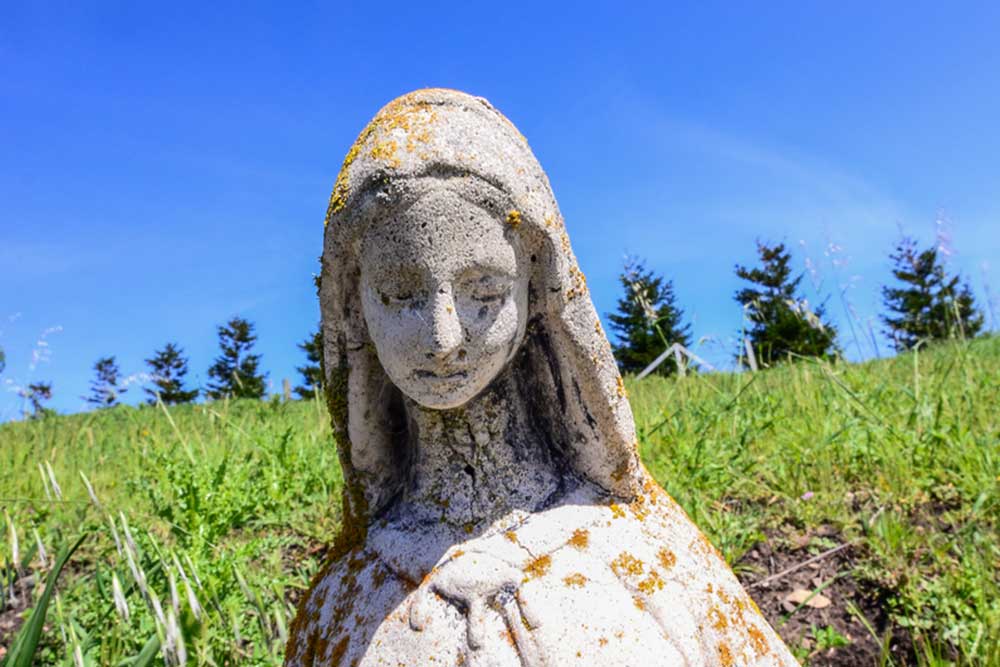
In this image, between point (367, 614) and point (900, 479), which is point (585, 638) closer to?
point (367, 614)

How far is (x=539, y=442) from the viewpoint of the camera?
79.1 inches

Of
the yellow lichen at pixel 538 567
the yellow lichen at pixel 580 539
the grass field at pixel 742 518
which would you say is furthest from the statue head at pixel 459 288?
the grass field at pixel 742 518

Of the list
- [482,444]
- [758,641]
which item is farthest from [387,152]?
[758,641]

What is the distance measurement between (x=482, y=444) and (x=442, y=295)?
47cm

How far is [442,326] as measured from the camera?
1651mm


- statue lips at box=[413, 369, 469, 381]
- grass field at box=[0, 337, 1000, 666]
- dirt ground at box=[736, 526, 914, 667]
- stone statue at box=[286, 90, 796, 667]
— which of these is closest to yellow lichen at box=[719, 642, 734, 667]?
stone statue at box=[286, 90, 796, 667]

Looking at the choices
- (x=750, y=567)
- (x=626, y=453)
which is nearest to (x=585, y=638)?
(x=626, y=453)

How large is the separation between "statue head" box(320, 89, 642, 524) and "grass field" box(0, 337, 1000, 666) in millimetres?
1286

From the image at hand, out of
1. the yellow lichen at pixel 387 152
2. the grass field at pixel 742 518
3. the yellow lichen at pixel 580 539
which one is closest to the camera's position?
the yellow lichen at pixel 387 152

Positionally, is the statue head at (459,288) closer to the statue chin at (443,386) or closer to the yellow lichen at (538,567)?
the statue chin at (443,386)

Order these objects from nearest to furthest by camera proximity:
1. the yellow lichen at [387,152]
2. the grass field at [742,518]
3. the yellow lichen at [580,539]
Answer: the yellow lichen at [387,152]
the yellow lichen at [580,539]
the grass field at [742,518]

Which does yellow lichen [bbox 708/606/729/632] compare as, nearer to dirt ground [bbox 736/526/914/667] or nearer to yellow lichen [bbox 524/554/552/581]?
yellow lichen [bbox 524/554/552/581]

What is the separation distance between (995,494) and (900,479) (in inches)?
18.1

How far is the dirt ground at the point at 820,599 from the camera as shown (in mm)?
3410
